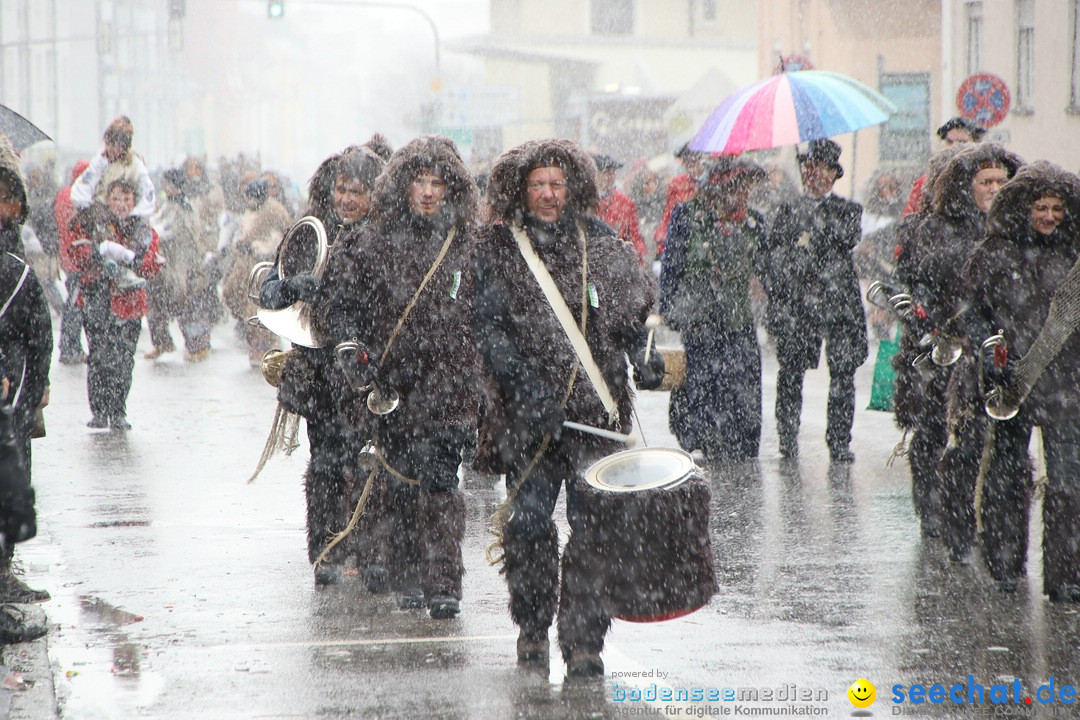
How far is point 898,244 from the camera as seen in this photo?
8188mm

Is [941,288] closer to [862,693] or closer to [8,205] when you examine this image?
[862,693]

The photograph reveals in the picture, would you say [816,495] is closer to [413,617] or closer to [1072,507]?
[1072,507]

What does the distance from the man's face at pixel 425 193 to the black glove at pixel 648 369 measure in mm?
1249

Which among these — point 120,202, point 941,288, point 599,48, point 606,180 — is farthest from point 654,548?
point 599,48

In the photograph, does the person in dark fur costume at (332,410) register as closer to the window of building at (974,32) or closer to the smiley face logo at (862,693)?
the smiley face logo at (862,693)

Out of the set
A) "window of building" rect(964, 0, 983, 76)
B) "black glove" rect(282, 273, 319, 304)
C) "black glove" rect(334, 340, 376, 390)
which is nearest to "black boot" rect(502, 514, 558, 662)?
"black glove" rect(334, 340, 376, 390)

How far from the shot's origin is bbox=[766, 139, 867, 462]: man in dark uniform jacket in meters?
10.7

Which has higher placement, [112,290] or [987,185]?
[987,185]

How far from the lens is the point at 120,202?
42.4 ft

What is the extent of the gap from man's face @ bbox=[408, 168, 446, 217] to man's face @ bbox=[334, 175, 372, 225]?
18.6 inches

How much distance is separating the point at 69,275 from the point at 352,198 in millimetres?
6896

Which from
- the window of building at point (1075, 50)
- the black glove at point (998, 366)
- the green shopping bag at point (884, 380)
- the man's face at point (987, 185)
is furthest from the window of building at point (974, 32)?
the black glove at point (998, 366)

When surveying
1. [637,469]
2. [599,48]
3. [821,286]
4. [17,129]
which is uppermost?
[599,48]

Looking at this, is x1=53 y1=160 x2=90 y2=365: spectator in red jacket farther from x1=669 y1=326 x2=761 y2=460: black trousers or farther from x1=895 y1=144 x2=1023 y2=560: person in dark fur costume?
x1=895 y1=144 x2=1023 y2=560: person in dark fur costume
